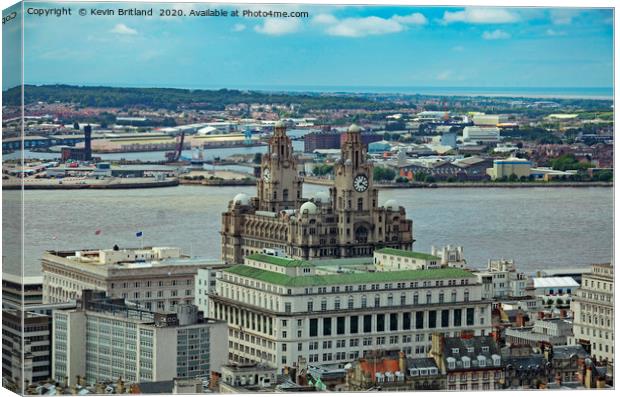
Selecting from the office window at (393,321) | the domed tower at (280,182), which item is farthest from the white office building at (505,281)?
the domed tower at (280,182)

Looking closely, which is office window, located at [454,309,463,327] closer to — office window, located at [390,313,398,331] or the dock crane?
office window, located at [390,313,398,331]

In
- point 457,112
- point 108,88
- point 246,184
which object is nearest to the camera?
point 108,88

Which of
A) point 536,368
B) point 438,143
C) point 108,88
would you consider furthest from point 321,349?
point 438,143

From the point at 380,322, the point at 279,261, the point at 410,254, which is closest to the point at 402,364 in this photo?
the point at 380,322

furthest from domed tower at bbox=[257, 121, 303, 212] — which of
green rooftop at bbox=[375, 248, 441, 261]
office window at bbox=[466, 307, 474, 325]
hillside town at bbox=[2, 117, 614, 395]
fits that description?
office window at bbox=[466, 307, 474, 325]

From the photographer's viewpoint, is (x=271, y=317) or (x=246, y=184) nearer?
(x=271, y=317)

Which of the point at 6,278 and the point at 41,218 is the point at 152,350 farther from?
the point at 41,218
